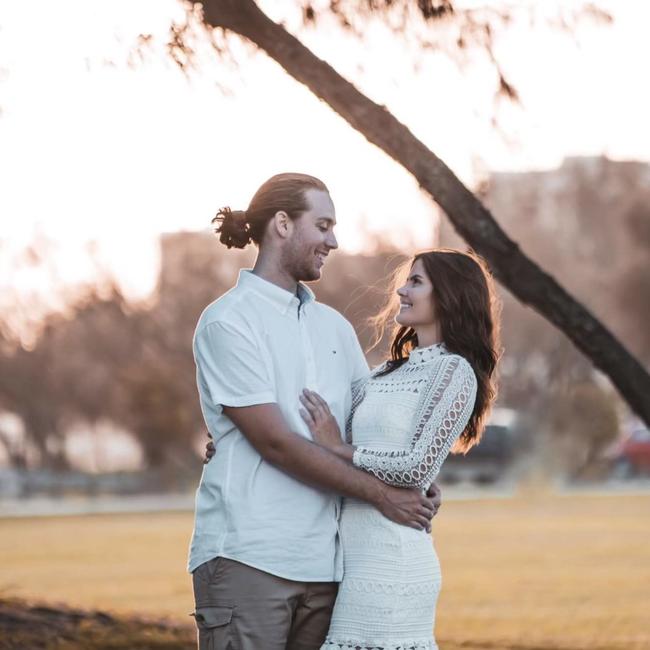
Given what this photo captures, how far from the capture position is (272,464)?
4559 millimetres

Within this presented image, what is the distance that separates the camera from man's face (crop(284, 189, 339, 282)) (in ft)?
15.3

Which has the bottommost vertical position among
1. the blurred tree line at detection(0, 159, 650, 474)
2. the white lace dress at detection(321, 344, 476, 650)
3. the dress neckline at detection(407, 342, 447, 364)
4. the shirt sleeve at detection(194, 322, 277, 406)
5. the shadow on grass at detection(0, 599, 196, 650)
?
the shadow on grass at detection(0, 599, 196, 650)

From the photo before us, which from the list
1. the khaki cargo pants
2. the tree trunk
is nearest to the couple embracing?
the khaki cargo pants

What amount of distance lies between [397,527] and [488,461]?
40.1 m

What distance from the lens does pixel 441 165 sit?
7.80 meters

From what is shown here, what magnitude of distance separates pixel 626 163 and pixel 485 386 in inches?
2194

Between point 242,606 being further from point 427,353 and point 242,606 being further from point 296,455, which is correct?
point 427,353

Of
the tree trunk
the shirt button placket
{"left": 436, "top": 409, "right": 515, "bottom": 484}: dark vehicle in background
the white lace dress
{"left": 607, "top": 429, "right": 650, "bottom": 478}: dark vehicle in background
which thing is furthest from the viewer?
{"left": 607, "top": 429, "right": 650, "bottom": 478}: dark vehicle in background

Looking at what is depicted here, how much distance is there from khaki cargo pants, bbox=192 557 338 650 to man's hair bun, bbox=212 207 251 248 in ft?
3.37

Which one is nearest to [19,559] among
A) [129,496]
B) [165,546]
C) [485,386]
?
[165,546]

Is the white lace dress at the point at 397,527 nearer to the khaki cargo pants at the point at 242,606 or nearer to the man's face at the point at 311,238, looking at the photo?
the khaki cargo pants at the point at 242,606

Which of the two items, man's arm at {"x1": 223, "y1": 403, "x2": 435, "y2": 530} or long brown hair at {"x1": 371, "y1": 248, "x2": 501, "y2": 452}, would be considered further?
long brown hair at {"x1": 371, "y1": 248, "x2": 501, "y2": 452}

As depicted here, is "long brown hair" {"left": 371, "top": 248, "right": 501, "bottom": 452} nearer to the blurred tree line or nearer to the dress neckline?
the dress neckline

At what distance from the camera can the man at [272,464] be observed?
4500 mm
